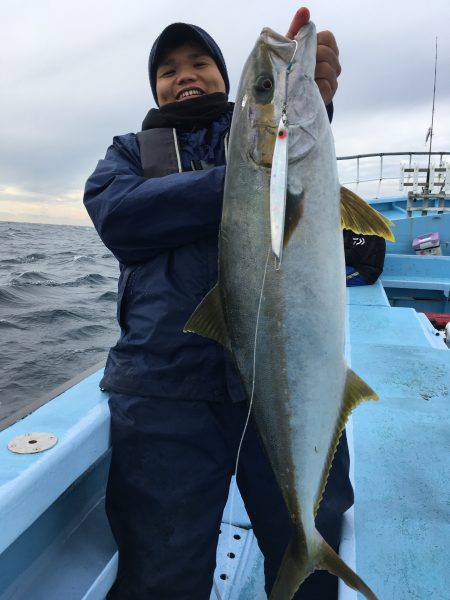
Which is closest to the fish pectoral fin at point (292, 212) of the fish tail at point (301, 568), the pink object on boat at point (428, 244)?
the fish tail at point (301, 568)

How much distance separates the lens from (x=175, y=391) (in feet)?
5.86

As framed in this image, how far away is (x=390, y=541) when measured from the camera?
6.31 ft

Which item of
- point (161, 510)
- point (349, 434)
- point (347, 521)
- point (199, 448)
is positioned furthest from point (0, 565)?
point (349, 434)

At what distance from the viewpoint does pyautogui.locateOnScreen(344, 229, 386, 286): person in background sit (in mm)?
6203

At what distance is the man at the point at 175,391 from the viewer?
5.61 feet

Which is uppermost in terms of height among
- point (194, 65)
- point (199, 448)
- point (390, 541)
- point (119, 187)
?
point (194, 65)

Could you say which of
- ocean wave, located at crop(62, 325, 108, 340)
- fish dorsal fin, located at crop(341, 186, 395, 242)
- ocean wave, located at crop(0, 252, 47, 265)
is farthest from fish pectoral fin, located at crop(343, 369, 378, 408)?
ocean wave, located at crop(0, 252, 47, 265)

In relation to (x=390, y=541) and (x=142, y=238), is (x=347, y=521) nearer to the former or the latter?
(x=390, y=541)

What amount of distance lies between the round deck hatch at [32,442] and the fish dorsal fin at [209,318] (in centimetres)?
77

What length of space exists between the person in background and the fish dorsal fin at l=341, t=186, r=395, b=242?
15.5ft

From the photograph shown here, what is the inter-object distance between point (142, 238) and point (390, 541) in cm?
158

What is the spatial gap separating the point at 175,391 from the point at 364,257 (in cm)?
504

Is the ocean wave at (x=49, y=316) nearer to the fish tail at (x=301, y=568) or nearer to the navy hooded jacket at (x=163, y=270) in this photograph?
the navy hooded jacket at (x=163, y=270)

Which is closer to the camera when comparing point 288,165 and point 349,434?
point 288,165
